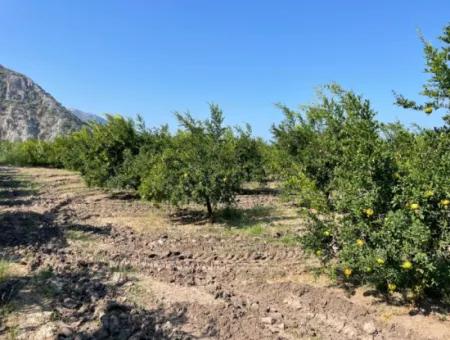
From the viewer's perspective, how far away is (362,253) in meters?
4.32

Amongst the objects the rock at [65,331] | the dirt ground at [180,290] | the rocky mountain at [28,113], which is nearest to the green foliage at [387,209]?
the dirt ground at [180,290]

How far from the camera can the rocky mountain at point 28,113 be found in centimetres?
7812

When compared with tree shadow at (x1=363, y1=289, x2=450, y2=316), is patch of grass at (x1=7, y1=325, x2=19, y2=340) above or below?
below

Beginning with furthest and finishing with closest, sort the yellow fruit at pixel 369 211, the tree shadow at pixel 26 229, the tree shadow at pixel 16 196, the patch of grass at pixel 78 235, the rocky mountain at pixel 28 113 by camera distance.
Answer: the rocky mountain at pixel 28 113
the tree shadow at pixel 16 196
the patch of grass at pixel 78 235
the tree shadow at pixel 26 229
the yellow fruit at pixel 369 211

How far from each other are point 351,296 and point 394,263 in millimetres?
823

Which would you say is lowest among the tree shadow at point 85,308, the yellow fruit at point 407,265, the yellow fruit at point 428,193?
the tree shadow at point 85,308

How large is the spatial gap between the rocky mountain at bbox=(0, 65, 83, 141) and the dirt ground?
222ft

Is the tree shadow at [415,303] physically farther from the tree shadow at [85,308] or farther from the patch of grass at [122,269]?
the patch of grass at [122,269]

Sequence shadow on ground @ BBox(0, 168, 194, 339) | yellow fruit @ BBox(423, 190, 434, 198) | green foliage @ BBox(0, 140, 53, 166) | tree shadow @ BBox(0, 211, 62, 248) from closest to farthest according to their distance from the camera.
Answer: shadow on ground @ BBox(0, 168, 194, 339) → yellow fruit @ BBox(423, 190, 434, 198) → tree shadow @ BBox(0, 211, 62, 248) → green foliage @ BBox(0, 140, 53, 166)

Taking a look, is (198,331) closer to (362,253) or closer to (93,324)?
(93,324)

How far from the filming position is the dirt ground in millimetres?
3893

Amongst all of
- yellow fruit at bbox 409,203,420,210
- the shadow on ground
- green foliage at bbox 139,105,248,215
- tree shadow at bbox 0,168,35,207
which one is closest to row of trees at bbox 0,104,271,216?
green foliage at bbox 139,105,248,215

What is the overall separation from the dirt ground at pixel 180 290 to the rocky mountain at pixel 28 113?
67803mm

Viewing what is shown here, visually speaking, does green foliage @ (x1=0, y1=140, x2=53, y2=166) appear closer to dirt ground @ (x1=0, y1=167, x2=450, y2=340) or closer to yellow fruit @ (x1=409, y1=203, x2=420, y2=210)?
dirt ground @ (x1=0, y1=167, x2=450, y2=340)
